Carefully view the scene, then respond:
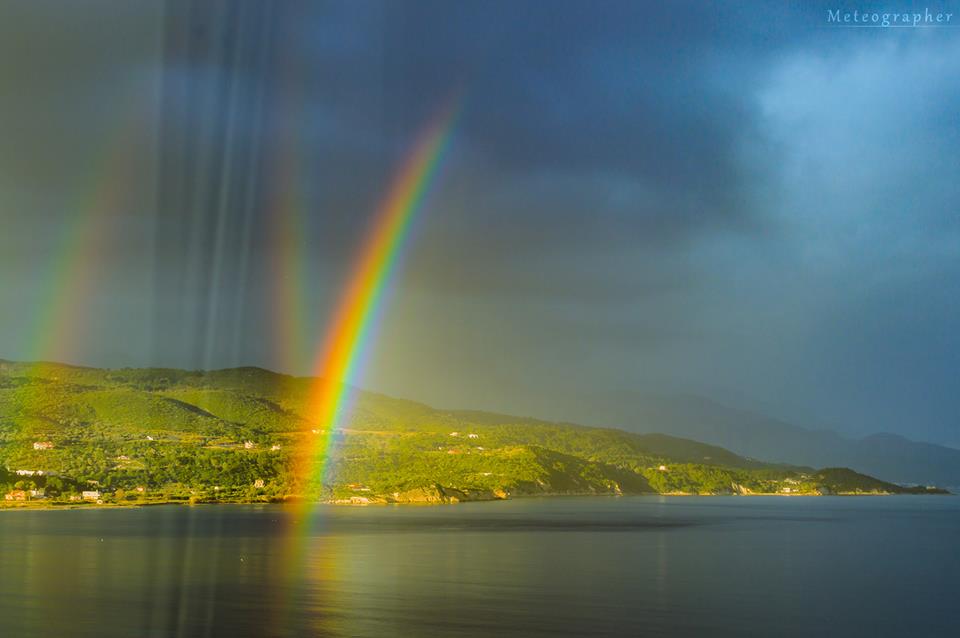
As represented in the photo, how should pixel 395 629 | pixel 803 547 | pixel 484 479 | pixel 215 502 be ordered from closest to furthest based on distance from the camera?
pixel 395 629 < pixel 803 547 < pixel 215 502 < pixel 484 479

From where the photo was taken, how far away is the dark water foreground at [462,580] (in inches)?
1444

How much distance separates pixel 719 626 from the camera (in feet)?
121

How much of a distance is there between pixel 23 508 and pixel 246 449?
176ft

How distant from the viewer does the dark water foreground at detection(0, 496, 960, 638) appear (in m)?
36.7

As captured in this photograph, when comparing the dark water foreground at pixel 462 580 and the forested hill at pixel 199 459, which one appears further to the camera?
the forested hill at pixel 199 459

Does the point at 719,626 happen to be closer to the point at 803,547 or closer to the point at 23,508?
the point at 803,547

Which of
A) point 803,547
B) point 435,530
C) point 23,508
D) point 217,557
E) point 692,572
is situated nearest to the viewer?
point 692,572

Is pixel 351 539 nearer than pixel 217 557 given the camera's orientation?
No

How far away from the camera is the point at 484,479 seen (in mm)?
172875

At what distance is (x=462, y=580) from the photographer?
4881 cm

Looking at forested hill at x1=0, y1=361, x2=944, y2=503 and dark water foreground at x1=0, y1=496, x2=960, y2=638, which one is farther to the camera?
forested hill at x1=0, y1=361, x2=944, y2=503

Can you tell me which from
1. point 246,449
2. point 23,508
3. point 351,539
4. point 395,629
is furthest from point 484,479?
point 395,629

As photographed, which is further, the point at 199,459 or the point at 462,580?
the point at 199,459

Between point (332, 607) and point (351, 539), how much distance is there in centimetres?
3537
